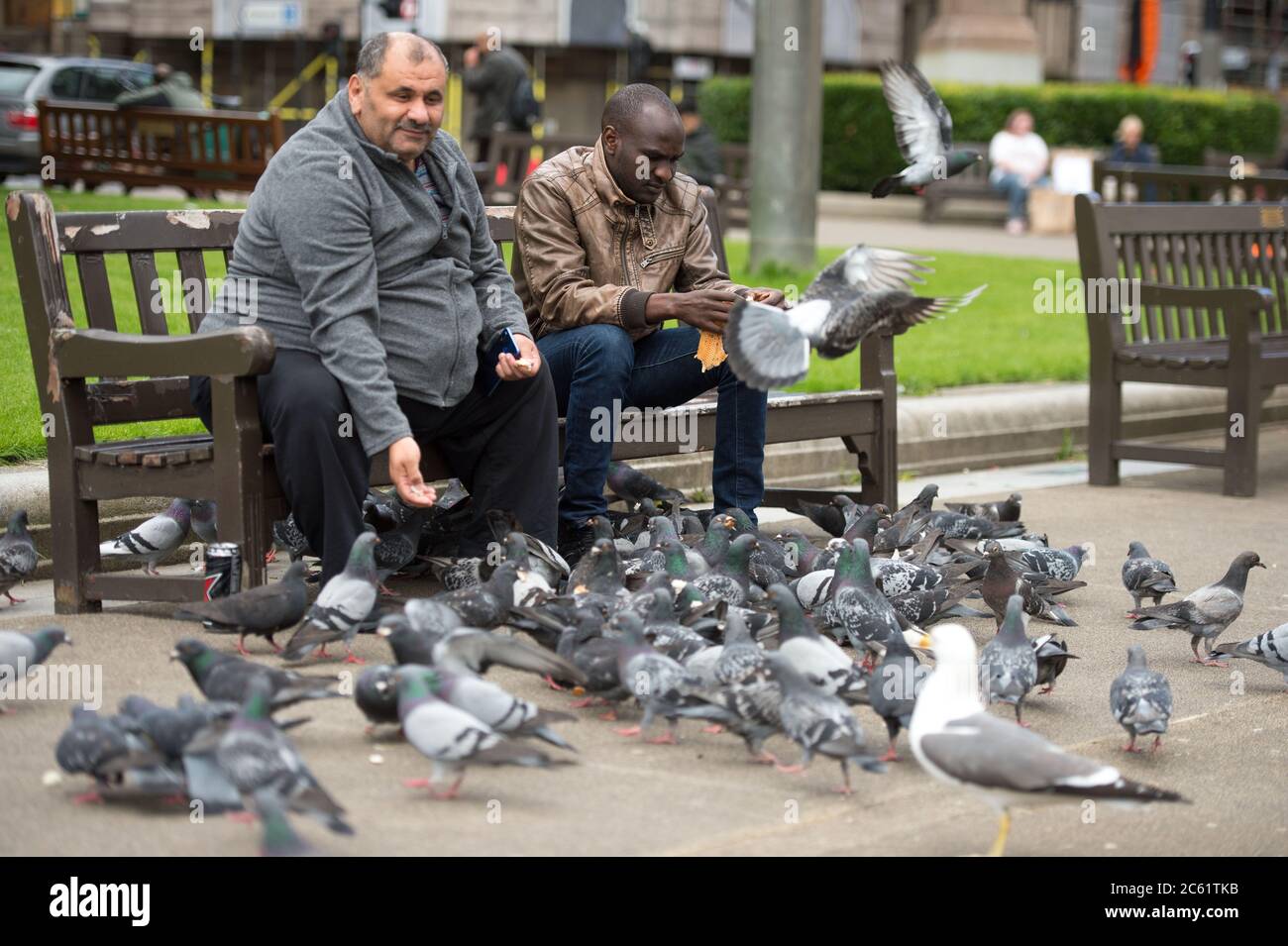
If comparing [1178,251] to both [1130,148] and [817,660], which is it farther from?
[1130,148]

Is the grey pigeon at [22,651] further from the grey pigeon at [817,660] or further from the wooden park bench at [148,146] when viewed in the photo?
the wooden park bench at [148,146]

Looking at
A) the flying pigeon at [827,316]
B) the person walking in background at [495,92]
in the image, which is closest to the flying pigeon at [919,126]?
the flying pigeon at [827,316]

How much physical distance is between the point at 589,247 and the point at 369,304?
1.28 metres

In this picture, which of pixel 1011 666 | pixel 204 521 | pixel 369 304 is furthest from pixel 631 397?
pixel 1011 666

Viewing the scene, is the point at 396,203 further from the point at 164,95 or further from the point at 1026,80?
the point at 1026,80

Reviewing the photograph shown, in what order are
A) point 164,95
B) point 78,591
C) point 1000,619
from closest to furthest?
point 78,591
point 1000,619
point 164,95

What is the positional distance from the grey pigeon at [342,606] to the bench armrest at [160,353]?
0.61 meters

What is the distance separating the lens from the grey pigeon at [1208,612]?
5613 mm

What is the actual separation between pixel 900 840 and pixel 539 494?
Answer: 221cm

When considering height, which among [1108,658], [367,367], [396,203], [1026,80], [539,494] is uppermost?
[1026,80]

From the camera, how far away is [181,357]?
5.08 meters

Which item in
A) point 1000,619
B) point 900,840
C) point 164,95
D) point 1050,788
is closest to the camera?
point 1050,788

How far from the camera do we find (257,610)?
491 cm

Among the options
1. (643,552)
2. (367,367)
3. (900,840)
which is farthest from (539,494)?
(900,840)
